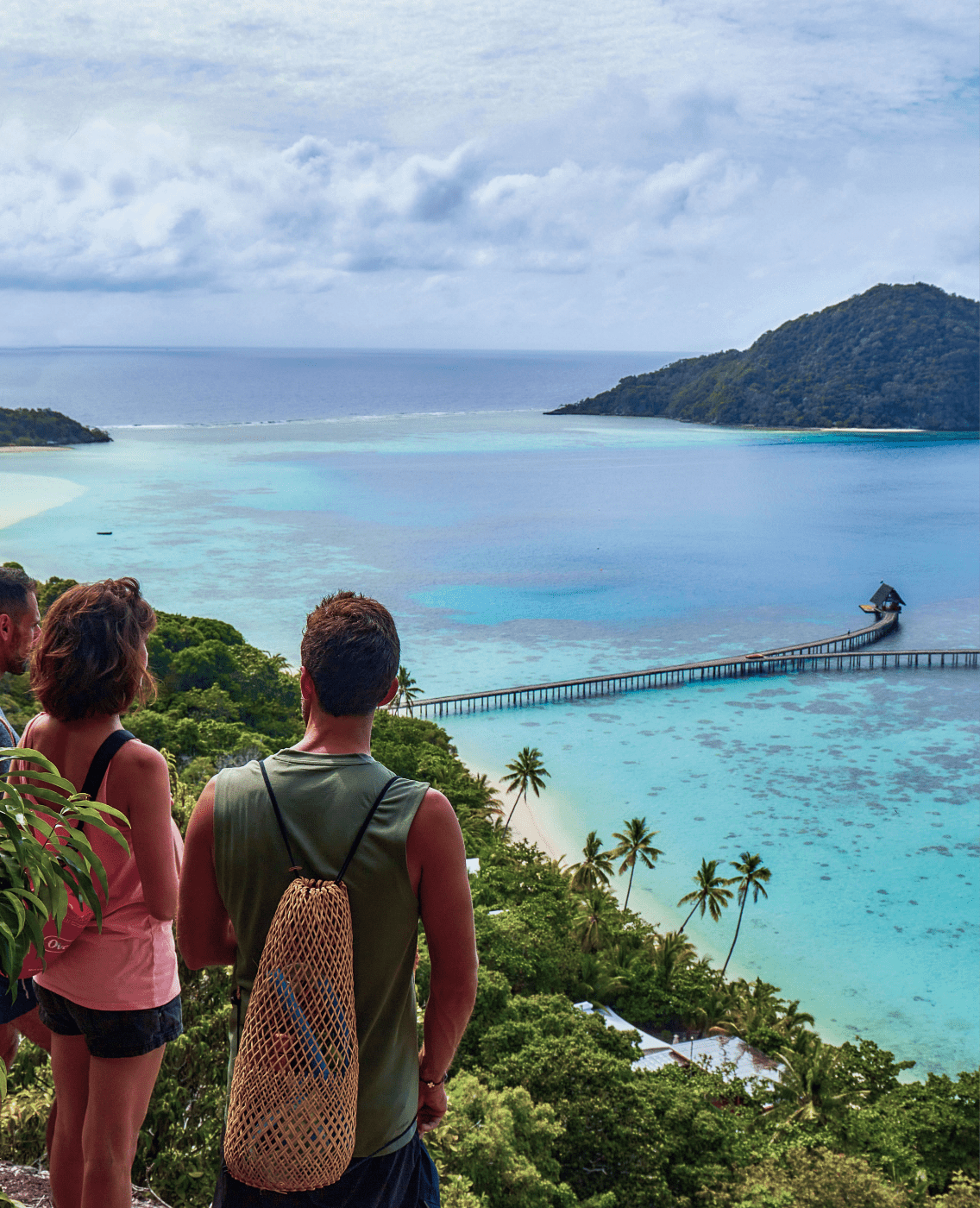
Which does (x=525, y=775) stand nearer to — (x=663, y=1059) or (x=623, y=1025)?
(x=623, y=1025)

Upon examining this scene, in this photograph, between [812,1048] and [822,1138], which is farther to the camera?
[812,1048]

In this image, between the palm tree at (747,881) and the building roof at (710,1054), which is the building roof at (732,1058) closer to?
the building roof at (710,1054)

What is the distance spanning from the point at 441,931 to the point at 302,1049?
352 mm

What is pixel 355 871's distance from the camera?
6.63ft

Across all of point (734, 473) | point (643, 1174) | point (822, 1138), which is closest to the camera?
point (643, 1174)

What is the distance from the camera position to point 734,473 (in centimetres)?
11925

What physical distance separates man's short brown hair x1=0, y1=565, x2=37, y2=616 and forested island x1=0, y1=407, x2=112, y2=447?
4438 inches

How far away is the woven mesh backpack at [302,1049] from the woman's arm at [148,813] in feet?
2.00

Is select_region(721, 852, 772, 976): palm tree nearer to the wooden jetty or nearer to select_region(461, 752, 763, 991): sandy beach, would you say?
select_region(461, 752, 763, 991): sandy beach

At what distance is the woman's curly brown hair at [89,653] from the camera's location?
2.50 m

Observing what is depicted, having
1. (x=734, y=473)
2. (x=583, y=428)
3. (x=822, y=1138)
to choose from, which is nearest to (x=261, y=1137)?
(x=822, y=1138)

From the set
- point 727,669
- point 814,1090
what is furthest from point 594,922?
point 727,669

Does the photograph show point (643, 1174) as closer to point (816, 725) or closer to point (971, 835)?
point (971, 835)

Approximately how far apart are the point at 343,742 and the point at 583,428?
17197cm
